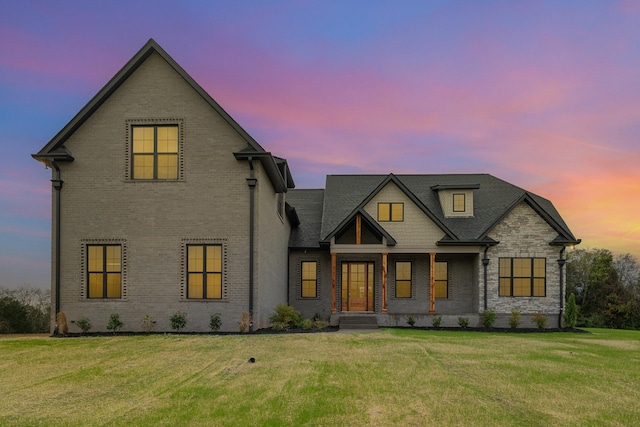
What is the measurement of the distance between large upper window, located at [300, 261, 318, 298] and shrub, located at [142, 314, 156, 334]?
9.66 metres

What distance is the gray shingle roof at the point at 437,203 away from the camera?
23.6 metres

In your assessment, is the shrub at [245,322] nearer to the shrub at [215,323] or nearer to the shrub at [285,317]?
the shrub at [215,323]

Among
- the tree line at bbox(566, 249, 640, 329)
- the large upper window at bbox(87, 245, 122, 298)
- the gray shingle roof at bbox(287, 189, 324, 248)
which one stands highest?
the gray shingle roof at bbox(287, 189, 324, 248)

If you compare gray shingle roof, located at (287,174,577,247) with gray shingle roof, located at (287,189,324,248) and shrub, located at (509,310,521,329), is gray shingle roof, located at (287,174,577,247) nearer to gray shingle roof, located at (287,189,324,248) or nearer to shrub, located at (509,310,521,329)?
gray shingle roof, located at (287,189,324,248)

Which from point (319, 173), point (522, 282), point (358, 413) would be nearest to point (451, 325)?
point (522, 282)

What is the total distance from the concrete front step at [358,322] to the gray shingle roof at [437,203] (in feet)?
13.5

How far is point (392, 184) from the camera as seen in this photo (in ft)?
81.0

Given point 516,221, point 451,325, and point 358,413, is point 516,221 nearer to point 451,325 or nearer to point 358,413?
point 451,325

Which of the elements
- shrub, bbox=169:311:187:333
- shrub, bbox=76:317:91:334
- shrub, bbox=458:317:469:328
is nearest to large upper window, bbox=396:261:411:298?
shrub, bbox=458:317:469:328

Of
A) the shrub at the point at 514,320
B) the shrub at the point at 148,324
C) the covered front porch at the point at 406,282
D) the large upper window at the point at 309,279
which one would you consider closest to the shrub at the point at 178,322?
the shrub at the point at 148,324

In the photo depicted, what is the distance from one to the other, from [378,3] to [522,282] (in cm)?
1563

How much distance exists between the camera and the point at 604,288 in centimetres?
3609

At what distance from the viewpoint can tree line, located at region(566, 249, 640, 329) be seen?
105 ft

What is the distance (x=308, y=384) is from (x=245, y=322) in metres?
7.96
